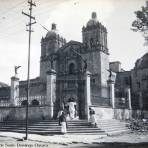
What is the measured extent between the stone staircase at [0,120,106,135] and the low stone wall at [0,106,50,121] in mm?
756

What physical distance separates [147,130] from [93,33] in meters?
21.2

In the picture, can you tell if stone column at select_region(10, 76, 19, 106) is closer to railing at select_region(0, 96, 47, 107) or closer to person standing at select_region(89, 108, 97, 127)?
railing at select_region(0, 96, 47, 107)

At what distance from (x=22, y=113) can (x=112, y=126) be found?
7383mm

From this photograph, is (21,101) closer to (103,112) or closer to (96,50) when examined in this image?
(103,112)

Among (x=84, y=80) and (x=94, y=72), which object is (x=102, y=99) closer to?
(x=84, y=80)

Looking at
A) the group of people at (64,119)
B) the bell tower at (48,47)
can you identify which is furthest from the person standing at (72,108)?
the bell tower at (48,47)

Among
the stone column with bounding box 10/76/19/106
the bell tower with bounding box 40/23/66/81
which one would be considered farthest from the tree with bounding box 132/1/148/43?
the bell tower with bounding box 40/23/66/81

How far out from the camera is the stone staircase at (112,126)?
19744 mm

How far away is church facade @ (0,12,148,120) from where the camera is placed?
2139 cm

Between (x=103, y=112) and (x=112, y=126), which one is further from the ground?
(x=103, y=112)

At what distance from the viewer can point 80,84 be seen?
72.7 ft

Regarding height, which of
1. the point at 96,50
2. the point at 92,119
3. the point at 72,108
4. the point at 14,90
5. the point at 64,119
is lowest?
the point at 92,119

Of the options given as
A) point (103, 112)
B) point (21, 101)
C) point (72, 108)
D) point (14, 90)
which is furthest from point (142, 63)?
point (14, 90)

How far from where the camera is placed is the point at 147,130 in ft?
69.1
